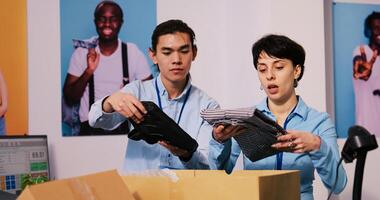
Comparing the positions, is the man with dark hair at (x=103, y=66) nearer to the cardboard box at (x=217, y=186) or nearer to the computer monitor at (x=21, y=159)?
the computer monitor at (x=21, y=159)

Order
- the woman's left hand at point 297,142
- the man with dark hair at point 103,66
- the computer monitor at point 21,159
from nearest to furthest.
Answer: the woman's left hand at point 297,142 → the computer monitor at point 21,159 → the man with dark hair at point 103,66

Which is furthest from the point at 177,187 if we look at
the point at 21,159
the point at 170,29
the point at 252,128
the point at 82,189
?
the point at 21,159

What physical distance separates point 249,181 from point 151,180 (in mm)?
229

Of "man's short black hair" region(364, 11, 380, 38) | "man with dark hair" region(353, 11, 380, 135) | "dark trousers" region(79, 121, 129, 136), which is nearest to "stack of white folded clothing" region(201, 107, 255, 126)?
"dark trousers" region(79, 121, 129, 136)

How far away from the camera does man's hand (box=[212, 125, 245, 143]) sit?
Result: 4.38ft

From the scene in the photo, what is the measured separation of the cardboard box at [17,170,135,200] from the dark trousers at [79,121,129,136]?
147cm

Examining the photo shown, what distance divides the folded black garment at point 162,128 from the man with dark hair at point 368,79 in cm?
161

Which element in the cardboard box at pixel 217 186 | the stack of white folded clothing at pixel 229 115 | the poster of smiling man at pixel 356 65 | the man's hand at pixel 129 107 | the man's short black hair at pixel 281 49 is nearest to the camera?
the cardboard box at pixel 217 186

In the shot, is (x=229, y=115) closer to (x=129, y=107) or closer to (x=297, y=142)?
(x=297, y=142)

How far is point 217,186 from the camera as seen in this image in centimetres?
96

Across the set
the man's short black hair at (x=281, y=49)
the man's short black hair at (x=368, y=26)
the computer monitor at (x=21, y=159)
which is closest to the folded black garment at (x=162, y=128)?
the man's short black hair at (x=281, y=49)

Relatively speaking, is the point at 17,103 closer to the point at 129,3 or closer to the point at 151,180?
the point at 129,3

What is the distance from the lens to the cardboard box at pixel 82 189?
730 millimetres

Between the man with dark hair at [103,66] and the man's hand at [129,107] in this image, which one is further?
the man with dark hair at [103,66]
